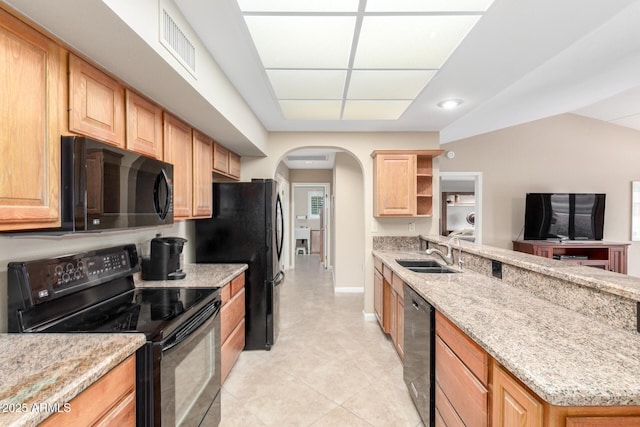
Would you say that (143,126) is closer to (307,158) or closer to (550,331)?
(550,331)

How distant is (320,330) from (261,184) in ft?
5.99

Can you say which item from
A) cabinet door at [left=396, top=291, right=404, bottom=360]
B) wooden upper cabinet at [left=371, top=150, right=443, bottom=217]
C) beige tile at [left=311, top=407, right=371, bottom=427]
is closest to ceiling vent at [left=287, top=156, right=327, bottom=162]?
wooden upper cabinet at [left=371, top=150, right=443, bottom=217]

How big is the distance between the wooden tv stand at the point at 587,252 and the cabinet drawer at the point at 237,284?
4617mm

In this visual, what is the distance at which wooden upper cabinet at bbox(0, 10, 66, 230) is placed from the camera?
948mm

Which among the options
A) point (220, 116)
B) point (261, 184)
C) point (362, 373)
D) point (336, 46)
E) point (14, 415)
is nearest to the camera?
point (14, 415)

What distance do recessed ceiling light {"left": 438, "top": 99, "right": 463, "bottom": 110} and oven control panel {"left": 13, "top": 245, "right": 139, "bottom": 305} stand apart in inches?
112

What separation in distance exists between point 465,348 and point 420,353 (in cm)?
58

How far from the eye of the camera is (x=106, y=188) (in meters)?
1.29

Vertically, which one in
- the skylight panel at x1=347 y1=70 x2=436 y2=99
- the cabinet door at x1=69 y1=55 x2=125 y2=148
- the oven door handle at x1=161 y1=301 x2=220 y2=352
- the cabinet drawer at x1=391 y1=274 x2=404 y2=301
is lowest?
the cabinet drawer at x1=391 y1=274 x2=404 y2=301

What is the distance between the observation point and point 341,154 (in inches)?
191

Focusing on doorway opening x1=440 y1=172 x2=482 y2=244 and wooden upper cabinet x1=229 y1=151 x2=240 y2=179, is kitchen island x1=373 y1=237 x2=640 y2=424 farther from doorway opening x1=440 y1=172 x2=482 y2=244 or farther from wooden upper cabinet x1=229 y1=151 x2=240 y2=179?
doorway opening x1=440 y1=172 x2=482 y2=244

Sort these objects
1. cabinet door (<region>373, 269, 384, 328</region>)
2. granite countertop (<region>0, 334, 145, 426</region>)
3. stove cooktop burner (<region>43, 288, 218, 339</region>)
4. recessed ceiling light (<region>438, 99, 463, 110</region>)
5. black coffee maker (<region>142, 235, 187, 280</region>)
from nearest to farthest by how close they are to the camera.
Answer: granite countertop (<region>0, 334, 145, 426</region>)
stove cooktop burner (<region>43, 288, 218, 339</region>)
black coffee maker (<region>142, 235, 187, 280</region>)
recessed ceiling light (<region>438, 99, 463, 110</region>)
cabinet door (<region>373, 269, 384, 328</region>)

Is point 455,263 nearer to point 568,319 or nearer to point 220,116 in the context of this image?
point 568,319

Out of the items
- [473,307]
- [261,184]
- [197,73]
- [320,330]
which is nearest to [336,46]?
[197,73]
